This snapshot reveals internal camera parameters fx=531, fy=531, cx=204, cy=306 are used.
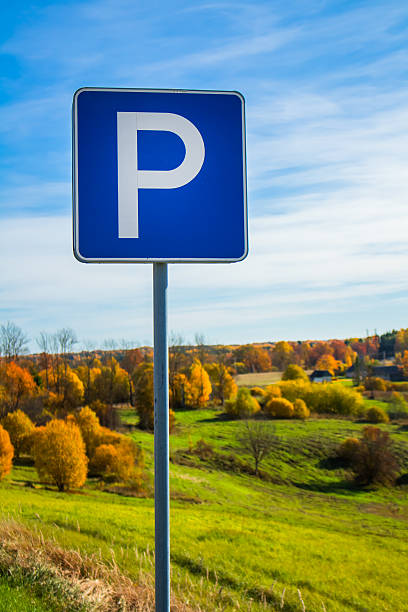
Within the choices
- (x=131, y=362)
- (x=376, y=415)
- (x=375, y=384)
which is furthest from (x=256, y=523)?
(x=375, y=384)

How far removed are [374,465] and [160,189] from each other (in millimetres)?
66691

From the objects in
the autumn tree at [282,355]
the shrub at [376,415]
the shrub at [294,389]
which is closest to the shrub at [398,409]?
the shrub at [376,415]

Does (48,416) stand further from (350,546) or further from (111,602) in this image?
(111,602)

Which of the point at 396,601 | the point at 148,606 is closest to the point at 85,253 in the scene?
the point at 148,606

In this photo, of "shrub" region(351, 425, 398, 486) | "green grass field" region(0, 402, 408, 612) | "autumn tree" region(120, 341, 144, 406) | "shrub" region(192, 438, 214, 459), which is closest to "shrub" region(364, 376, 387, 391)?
"green grass field" region(0, 402, 408, 612)

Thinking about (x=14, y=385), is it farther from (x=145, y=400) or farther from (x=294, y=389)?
(x=294, y=389)

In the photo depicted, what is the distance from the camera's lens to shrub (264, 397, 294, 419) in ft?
299

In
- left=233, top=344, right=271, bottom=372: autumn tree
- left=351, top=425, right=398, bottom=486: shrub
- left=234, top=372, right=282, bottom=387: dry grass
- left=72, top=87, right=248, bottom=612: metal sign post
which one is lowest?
left=351, top=425, right=398, bottom=486: shrub

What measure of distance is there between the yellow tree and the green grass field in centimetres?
224

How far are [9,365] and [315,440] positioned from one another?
43507 millimetres

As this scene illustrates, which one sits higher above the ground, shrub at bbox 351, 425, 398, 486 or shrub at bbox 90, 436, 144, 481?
shrub at bbox 90, 436, 144, 481

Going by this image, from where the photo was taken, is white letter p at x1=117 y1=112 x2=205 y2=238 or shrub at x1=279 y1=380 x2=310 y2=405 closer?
white letter p at x1=117 y1=112 x2=205 y2=238

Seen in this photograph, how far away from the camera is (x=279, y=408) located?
91.6m

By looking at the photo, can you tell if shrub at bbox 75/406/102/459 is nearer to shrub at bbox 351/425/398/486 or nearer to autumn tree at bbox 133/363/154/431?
autumn tree at bbox 133/363/154/431
